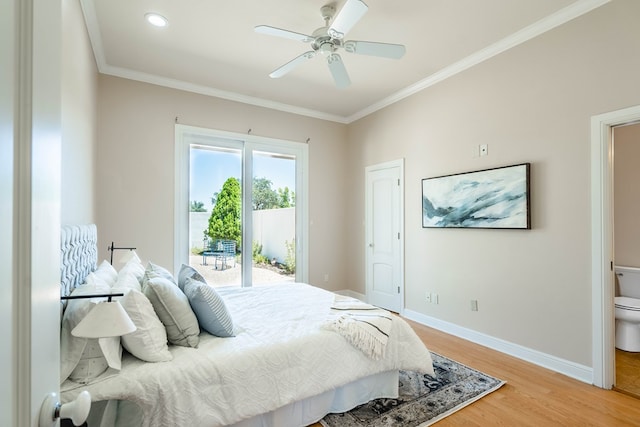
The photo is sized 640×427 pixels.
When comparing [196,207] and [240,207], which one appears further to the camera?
[240,207]

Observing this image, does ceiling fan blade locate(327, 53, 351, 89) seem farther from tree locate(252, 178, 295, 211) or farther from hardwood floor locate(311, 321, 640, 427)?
hardwood floor locate(311, 321, 640, 427)

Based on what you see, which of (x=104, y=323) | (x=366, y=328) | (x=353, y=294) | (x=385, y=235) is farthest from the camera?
(x=353, y=294)

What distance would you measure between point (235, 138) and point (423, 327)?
136 inches

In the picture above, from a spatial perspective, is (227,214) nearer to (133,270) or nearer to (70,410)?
(133,270)

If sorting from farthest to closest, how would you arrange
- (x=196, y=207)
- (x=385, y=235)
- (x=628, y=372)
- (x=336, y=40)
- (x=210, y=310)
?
(x=385, y=235) < (x=196, y=207) < (x=628, y=372) < (x=336, y=40) < (x=210, y=310)

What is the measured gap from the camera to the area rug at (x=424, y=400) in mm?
2086

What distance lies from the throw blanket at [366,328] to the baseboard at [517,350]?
158 cm

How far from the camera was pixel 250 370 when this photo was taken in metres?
1.79

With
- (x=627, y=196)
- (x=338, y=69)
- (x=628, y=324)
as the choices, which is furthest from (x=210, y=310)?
(x=627, y=196)

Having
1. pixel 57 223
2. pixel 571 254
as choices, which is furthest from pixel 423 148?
pixel 57 223

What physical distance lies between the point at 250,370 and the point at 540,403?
207 centimetres

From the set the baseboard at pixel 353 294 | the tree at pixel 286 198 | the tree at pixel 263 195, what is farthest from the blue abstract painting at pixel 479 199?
the tree at pixel 263 195

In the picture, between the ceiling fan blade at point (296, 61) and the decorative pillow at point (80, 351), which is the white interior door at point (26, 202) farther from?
the ceiling fan blade at point (296, 61)

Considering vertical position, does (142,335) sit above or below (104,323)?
below
